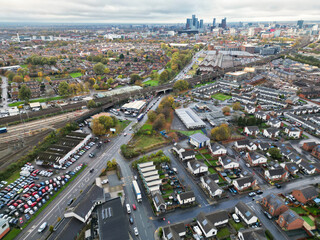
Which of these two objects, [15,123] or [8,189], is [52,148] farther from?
[15,123]

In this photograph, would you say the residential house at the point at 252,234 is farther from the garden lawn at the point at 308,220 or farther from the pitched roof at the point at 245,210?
the garden lawn at the point at 308,220

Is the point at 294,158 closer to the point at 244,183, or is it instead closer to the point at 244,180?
the point at 244,180

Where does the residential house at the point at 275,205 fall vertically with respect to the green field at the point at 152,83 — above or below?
below

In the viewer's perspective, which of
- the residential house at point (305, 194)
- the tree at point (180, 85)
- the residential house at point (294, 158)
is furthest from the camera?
the tree at point (180, 85)

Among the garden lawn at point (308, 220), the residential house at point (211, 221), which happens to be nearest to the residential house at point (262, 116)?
the garden lawn at point (308, 220)

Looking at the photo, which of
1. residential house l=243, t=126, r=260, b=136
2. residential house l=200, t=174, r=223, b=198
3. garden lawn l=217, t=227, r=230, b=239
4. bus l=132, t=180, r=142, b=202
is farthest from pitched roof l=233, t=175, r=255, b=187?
residential house l=243, t=126, r=260, b=136

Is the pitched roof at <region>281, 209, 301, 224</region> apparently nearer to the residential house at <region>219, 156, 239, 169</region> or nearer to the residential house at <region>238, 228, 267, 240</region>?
the residential house at <region>238, 228, 267, 240</region>

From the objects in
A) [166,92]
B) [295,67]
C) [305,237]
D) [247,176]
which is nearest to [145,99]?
[166,92]
